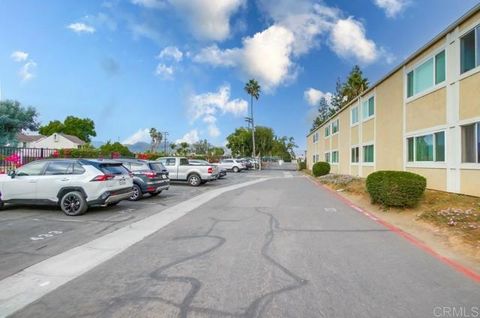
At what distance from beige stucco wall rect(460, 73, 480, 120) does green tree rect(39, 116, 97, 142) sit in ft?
322

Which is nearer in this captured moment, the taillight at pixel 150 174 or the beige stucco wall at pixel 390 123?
the taillight at pixel 150 174

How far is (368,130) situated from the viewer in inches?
883

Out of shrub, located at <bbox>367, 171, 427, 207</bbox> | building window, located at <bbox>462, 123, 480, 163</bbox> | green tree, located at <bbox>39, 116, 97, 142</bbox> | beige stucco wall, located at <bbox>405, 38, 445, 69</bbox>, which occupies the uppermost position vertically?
green tree, located at <bbox>39, 116, 97, 142</bbox>

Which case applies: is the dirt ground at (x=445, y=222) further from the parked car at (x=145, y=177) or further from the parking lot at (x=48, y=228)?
the parked car at (x=145, y=177)

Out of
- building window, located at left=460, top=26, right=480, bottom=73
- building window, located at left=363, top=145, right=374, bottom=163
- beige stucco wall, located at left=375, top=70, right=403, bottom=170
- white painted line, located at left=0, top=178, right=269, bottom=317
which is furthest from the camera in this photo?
building window, located at left=363, top=145, right=374, bottom=163

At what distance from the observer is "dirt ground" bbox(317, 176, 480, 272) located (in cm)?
670

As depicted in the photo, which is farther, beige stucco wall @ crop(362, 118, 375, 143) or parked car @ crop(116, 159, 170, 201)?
beige stucco wall @ crop(362, 118, 375, 143)

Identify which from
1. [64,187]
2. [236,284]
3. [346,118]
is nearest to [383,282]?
[236,284]

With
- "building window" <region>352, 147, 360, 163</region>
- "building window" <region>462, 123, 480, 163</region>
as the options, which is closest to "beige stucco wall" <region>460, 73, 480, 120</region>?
"building window" <region>462, 123, 480, 163</region>

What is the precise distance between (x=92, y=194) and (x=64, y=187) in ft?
3.11

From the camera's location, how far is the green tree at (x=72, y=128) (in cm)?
9256

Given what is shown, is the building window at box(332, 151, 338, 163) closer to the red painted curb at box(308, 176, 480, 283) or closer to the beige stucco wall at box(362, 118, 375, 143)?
the beige stucco wall at box(362, 118, 375, 143)

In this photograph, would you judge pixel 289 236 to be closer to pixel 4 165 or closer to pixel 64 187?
pixel 64 187

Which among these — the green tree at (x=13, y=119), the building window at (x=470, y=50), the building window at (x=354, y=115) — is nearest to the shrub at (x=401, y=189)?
the building window at (x=470, y=50)
